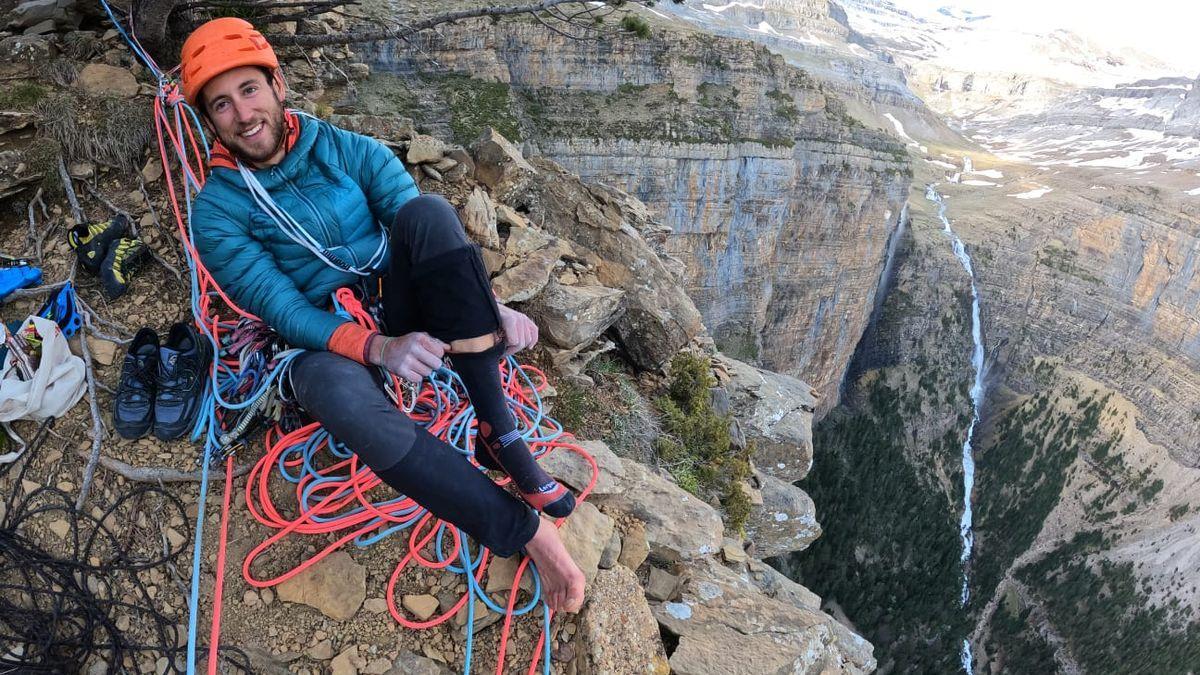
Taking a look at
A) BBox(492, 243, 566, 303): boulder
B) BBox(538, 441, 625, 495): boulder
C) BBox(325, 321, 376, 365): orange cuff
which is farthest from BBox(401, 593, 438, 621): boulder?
BBox(492, 243, 566, 303): boulder

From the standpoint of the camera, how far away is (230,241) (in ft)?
9.68

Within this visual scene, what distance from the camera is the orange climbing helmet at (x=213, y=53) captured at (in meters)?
2.69

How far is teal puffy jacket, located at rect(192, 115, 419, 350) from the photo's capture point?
2.94 m

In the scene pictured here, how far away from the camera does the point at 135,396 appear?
3.39 m

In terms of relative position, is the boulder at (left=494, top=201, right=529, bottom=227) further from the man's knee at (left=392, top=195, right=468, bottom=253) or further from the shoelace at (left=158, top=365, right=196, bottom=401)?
the shoelace at (left=158, top=365, right=196, bottom=401)

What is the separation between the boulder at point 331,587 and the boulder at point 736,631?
1819mm

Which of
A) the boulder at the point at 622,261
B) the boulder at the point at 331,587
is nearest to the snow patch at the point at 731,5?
the boulder at the point at 622,261

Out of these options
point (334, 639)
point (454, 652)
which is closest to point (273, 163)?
point (334, 639)

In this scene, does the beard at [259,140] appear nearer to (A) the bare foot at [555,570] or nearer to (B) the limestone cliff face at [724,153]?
(A) the bare foot at [555,570]

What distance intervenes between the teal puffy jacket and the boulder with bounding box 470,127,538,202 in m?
2.96

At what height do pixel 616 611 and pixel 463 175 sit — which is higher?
pixel 463 175

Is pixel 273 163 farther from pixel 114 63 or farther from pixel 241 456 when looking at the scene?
pixel 114 63

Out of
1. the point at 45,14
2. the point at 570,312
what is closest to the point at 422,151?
the point at 570,312

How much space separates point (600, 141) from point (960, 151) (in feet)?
302
